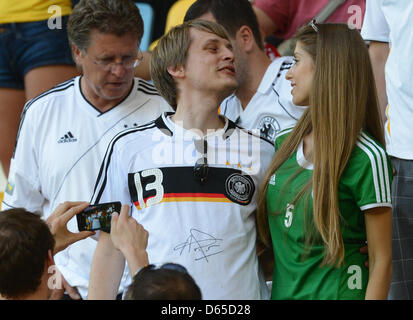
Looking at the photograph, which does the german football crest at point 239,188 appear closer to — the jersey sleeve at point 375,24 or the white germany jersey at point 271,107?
the white germany jersey at point 271,107

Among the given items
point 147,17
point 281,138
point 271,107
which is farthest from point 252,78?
point 147,17

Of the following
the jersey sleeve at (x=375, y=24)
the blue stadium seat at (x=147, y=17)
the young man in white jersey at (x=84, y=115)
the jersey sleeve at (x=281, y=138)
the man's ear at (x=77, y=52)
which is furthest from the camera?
the blue stadium seat at (x=147, y=17)

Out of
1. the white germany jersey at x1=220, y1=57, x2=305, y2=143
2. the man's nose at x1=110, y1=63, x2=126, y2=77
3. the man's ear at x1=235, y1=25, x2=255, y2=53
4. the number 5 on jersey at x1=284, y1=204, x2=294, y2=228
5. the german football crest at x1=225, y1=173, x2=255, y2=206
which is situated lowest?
the number 5 on jersey at x1=284, y1=204, x2=294, y2=228

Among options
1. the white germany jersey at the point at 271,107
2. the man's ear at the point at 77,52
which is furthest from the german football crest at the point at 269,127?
the man's ear at the point at 77,52

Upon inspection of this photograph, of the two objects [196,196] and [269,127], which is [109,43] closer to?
[269,127]

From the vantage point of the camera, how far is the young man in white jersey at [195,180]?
256 cm

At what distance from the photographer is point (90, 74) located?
3.37 m

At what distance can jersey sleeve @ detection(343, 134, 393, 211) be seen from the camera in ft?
8.07

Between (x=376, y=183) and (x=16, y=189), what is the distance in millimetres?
1720

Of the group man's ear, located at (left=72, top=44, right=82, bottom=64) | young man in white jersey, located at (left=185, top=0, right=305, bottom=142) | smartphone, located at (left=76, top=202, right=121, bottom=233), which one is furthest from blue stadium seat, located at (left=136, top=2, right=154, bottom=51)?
smartphone, located at (left=76, top=202, right=121, bottom=233)

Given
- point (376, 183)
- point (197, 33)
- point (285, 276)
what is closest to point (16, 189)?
point (197, 33)

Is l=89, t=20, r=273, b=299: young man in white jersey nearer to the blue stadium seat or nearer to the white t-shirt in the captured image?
the white t-shirt
